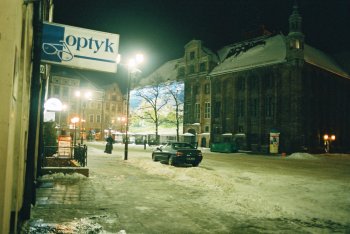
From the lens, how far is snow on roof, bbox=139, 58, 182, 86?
64875 millimetres

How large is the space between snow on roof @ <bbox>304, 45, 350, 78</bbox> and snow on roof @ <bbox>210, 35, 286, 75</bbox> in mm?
3791

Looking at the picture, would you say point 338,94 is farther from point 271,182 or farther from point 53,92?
point 53,92

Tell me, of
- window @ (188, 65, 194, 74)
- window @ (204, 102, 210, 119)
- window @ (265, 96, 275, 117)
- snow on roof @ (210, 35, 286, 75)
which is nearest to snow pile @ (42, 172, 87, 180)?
snow on roof @ (210, 35, 286, 75)

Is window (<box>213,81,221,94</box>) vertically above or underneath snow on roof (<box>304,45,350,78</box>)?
underneath

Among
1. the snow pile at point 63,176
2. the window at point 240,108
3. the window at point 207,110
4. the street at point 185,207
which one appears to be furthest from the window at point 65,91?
the snow pile at point 63,176

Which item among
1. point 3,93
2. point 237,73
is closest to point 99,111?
point 237,73

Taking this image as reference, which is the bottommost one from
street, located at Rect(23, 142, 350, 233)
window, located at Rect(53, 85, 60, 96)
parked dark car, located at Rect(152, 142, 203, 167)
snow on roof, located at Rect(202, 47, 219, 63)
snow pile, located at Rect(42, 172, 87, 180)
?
street, located at Rect(23, 142, 350, 233)

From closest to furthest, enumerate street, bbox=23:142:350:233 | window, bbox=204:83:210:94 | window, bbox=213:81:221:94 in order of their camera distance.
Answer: street, bbox=23:142:350:233 < window, bbox=213:81:221:94 < window, bbox=204:83:210:94

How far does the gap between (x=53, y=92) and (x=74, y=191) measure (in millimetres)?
80423

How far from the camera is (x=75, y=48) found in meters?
7.34

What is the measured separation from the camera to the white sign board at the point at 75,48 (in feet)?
23.9

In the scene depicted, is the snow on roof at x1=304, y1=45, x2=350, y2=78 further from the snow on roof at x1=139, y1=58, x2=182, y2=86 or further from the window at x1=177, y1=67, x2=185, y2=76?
the snow on roof at x1=139, y1=58, x2=182, y2=86

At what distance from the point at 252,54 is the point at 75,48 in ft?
150

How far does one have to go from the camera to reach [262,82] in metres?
47.6
